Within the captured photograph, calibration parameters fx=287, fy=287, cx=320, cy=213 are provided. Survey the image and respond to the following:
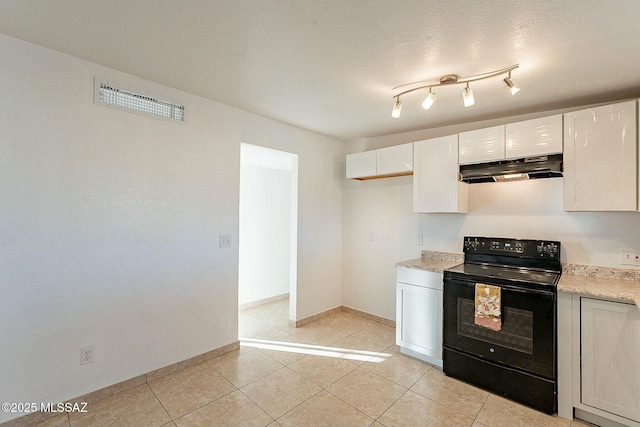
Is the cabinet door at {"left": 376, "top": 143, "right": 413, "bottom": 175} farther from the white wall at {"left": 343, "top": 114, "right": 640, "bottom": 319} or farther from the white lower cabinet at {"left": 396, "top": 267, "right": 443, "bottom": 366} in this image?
the white lower cabinet at {"left": 396, "top": 267, "right": 443, "bottom": 366}

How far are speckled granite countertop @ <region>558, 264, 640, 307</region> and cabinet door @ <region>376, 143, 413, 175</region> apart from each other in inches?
67.8

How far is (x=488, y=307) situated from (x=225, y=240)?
2.45m

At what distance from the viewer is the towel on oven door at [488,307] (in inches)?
89.9

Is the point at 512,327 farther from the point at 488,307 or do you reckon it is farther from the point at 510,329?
the point at 488,307

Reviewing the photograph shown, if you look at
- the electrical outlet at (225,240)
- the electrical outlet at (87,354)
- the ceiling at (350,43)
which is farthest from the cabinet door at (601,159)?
the electrical outlet at (87,354)

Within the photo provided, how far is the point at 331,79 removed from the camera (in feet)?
7.43

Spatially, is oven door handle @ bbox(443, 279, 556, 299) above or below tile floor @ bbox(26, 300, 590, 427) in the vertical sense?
above

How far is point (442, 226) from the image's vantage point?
3342 millimetres

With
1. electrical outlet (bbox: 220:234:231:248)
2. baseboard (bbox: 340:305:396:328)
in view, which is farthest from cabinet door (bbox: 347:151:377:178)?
baseboard (bbox: 340:305:396:328)

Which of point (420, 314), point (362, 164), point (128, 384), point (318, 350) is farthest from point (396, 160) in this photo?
point (128, 384)

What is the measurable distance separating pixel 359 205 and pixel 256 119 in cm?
184

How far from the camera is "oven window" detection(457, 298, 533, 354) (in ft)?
7.18

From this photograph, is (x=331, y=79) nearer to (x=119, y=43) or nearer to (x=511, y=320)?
(x=119, y=43)

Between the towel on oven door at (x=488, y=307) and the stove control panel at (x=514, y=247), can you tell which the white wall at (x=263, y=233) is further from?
the towel on oven door at (x=488, y=307)
